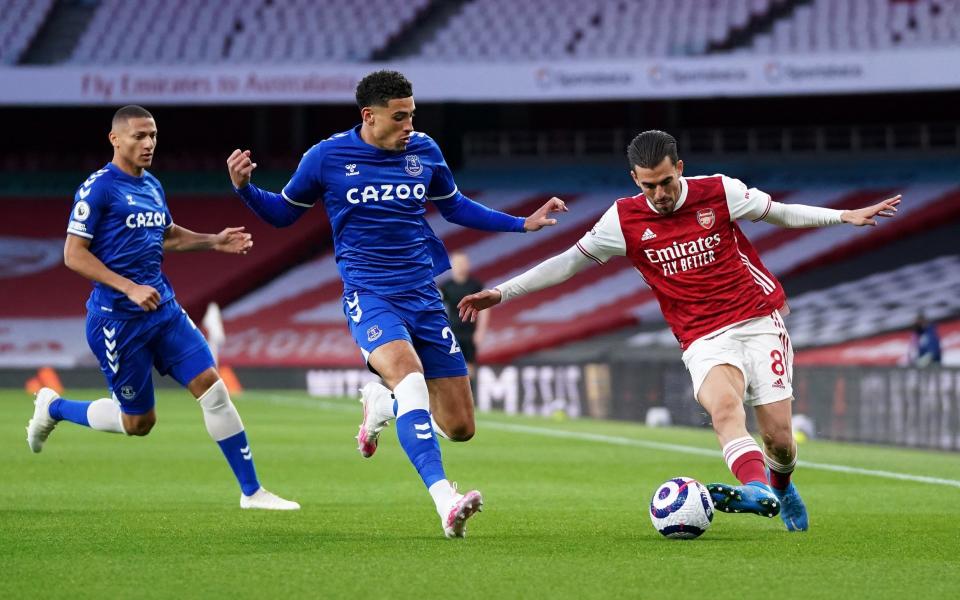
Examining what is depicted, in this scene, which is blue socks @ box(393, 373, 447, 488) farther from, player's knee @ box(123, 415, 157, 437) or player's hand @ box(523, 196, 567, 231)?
player's knee @ box(123, 415, 157, 437)

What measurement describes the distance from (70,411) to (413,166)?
3015 mm

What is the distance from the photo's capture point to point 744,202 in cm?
730

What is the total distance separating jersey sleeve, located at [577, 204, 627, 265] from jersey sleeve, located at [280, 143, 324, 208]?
132 centimetres

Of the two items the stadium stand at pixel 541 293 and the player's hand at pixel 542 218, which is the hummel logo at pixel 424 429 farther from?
the stadium stand at pixel 541 293

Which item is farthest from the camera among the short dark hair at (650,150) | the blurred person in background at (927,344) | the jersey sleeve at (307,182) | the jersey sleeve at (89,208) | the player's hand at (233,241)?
the blurred person in background at (927,344)

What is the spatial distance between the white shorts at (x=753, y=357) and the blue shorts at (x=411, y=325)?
1210 millimetres

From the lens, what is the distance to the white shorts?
7184mm

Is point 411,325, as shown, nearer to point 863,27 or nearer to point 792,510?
point 792,510

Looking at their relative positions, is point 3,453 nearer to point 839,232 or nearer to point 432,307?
point 432,307

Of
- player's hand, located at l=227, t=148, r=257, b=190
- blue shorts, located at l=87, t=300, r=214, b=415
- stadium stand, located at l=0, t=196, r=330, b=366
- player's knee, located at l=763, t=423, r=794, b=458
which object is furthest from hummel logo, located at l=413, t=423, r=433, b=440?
stadium stand, located at l=0, t=196, r=330, b=366

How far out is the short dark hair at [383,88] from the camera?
A: 23.8 feet

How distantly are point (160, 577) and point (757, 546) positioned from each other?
8.42ft

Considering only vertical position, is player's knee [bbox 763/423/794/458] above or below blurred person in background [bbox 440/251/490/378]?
below

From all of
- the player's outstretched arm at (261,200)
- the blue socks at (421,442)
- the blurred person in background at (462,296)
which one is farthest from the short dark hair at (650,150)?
the blurred person in background at (462,296)
